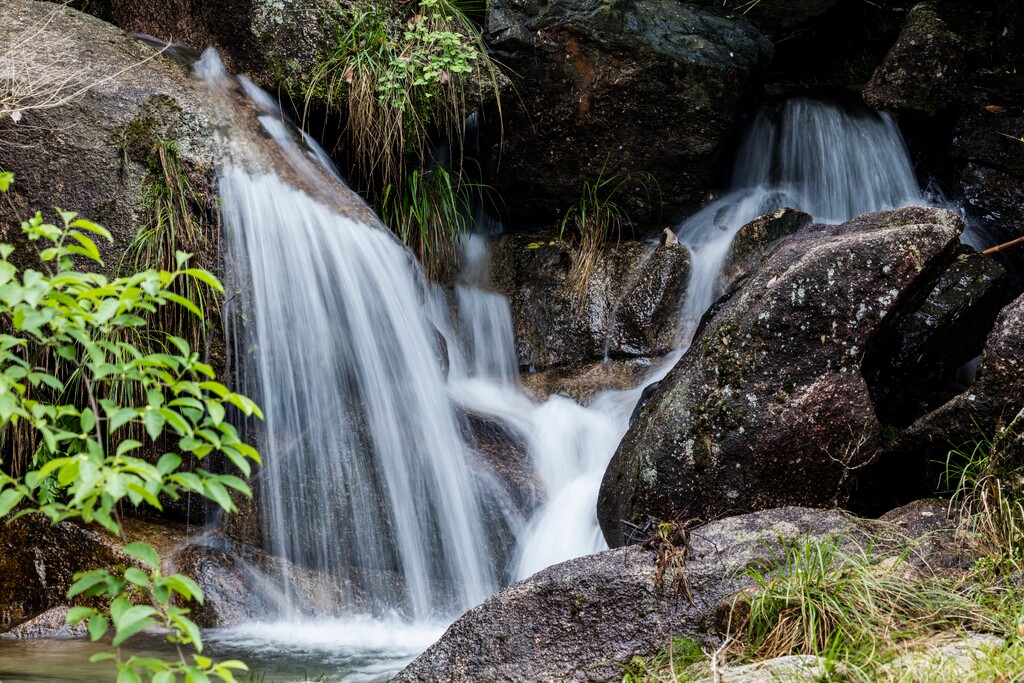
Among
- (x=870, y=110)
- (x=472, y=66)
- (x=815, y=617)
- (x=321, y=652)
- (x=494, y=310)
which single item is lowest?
(x=321, y=652)

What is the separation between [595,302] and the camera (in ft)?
22.8

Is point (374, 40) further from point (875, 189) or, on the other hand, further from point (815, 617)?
point (815, 617)

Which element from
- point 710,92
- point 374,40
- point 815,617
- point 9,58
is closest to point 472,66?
point 374,40

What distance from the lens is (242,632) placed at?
14.8 feet

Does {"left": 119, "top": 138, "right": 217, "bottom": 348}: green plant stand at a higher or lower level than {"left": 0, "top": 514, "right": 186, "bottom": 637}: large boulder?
higher

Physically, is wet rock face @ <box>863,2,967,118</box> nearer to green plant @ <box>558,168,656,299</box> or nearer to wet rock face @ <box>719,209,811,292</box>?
wet rock face @ <box>719,209,811,292</box>

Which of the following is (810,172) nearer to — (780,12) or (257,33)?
(780,12)

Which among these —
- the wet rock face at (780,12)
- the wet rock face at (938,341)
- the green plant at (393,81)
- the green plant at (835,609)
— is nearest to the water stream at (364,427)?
the green plant at (393,81)

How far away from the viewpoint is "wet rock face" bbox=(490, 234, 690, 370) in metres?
6.75

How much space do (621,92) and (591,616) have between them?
4.61m

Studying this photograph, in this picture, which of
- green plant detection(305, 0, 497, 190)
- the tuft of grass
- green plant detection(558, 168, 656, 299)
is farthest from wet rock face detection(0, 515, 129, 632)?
the tuft of grass

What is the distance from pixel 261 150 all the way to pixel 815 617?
15.0 feet

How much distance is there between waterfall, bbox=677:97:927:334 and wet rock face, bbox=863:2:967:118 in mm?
333

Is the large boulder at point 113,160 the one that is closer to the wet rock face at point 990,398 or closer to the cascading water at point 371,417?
the cascading water at point 371,417
